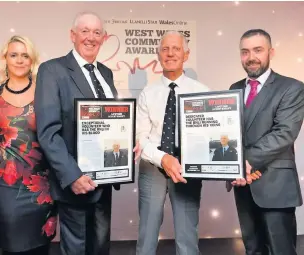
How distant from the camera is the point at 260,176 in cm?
190

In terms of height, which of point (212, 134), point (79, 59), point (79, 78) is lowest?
point (212, 134)

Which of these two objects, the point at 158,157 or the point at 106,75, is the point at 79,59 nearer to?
the point at 106,75

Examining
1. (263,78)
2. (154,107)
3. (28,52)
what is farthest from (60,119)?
(263,78)

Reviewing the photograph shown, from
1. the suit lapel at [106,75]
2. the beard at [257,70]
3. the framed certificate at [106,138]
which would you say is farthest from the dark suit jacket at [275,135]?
the suit lapel at [106,75]

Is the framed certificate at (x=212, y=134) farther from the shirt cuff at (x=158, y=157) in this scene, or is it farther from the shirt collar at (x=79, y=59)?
the shirt collar at (x=79, y=59)

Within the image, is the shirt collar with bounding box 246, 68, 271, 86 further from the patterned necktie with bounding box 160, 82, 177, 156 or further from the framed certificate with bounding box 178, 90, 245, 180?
the patterned necktie with bounding box 160, 82, 177, 156

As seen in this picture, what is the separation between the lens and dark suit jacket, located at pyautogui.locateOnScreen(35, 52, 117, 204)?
5.18 ft

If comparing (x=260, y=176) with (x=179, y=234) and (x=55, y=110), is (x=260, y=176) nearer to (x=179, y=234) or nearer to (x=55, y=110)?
(x=179, y=234)

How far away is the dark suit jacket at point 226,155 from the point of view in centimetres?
174

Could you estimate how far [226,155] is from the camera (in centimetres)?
176

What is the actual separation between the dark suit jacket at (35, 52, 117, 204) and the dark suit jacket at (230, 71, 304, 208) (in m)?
0.83

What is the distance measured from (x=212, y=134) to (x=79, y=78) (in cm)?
70

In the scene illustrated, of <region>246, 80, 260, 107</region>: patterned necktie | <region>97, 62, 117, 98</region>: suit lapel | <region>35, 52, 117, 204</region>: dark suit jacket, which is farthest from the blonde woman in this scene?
<region>246, 80, 260, 107</region>: patterned necktie

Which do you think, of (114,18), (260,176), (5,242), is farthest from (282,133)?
(114,18)
